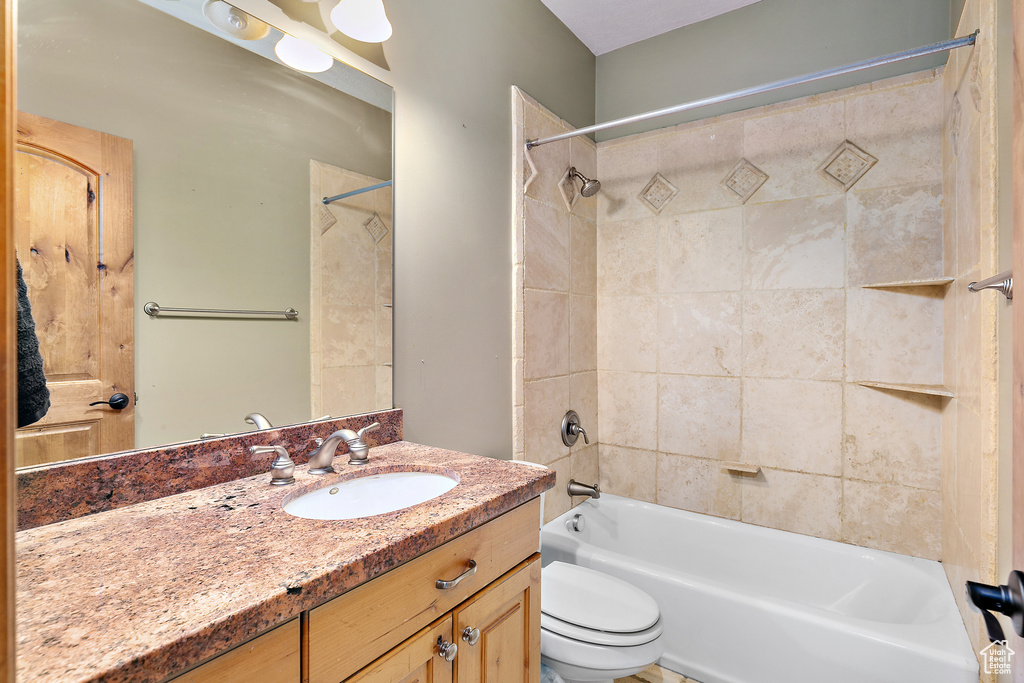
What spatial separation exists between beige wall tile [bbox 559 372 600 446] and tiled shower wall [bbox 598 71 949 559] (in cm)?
7

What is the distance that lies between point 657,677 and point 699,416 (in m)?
1.05

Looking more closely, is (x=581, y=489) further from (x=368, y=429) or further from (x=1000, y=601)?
(x=1000, y=601)

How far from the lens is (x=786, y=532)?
6.73 ft

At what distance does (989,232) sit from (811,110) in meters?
1.08

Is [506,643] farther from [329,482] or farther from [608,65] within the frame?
[608,65]

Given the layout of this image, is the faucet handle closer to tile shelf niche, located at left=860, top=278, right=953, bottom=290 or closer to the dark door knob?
the dark door knob

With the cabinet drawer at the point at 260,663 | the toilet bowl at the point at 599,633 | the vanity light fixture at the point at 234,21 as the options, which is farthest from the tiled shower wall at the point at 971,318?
the vanity light fixture at the point at 234,21

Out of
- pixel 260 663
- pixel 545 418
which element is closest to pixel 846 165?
pixel 545 418

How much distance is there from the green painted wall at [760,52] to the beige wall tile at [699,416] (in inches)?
48.1

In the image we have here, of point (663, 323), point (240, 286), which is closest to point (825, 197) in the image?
point (663, 323)

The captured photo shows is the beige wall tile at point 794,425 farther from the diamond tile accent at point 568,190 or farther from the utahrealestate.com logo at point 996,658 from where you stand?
the diamond tile accent at point 568,190

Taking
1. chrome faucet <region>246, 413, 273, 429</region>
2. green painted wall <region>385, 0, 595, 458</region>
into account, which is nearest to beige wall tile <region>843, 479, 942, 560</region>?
green painted wall <region>385, 0, 595, 458</region>

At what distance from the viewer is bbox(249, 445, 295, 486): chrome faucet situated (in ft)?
3.44

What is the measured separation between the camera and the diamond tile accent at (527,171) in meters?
1.97
